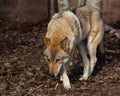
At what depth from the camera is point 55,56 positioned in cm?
746

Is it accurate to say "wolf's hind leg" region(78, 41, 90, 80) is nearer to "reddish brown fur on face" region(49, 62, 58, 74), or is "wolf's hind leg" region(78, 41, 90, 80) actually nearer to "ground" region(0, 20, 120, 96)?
"ground" region(0, 20, 120, 96)

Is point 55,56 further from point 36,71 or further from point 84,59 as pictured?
point 36,71

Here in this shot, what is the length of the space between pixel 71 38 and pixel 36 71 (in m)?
1.63

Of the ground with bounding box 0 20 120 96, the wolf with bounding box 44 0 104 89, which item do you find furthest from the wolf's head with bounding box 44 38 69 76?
the ground with bounding box 0 20 120 96

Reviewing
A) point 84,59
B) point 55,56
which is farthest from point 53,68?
point 84,59

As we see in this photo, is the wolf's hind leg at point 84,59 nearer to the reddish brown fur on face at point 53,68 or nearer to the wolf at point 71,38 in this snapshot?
the wolf at point 71,38

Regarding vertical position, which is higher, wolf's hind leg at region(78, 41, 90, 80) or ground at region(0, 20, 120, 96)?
wolf's hind leg at region(78, 41, 90, 80)

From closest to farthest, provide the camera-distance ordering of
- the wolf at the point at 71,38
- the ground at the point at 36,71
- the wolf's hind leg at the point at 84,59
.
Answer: the wolf at the point at 71,38 < the ground at the point at 36,71 < the wolf's hind leg at the point at 84,59

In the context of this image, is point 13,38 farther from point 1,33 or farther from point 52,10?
point 52,10

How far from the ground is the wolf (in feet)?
0.99

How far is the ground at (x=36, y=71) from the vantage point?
7988 millimetres

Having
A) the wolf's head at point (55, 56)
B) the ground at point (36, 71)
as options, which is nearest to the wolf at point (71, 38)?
the wolf's head at point (55, 56)

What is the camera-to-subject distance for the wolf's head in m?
7.42

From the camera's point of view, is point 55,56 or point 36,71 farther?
point 36,71
